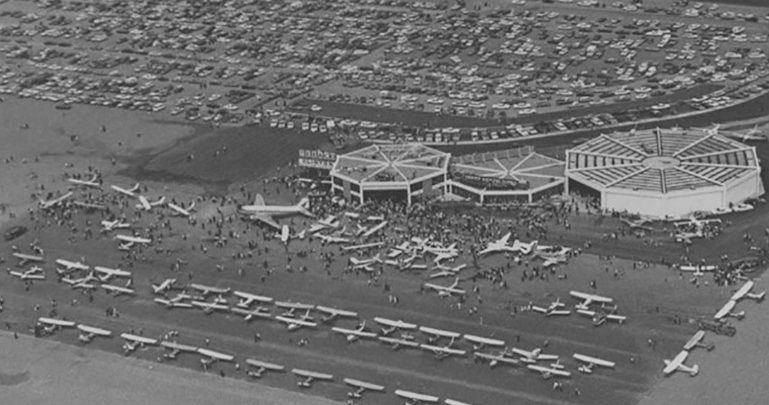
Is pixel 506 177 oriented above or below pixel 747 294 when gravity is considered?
below

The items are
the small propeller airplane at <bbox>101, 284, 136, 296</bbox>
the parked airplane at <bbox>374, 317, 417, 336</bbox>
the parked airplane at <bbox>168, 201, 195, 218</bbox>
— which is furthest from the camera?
the parked airplane at <bbox>168, 201, 195, 218</bbox>

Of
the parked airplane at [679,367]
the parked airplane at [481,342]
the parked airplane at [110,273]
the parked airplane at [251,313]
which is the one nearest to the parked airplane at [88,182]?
the parked airplane at [110,273]

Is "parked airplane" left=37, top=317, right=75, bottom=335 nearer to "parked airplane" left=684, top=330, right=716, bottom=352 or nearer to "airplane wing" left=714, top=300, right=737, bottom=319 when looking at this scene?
"parked airplane" left=684, top=330, right=716, bottom=352

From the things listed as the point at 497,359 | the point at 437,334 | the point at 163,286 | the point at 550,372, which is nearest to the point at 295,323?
the point at 437,334

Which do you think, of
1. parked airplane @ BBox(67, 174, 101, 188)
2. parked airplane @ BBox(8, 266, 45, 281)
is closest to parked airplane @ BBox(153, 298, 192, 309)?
parked airplane @ BBox(8, 266, 45, 281)

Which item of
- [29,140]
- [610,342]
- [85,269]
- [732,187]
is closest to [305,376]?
Result: [610,342]

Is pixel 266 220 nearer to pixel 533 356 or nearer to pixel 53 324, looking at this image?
pixel 53 324
